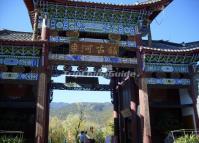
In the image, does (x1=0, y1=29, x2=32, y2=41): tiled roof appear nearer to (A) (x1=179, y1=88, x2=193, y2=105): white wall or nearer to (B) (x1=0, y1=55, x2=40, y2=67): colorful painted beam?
(B) (x1=0, y1=55, x2=40, y2=67): colorful painted beam

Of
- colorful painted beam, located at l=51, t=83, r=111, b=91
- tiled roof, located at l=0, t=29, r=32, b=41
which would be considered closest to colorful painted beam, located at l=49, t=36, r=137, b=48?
tiled roof, located at l=0, t=29, r=32, b=41

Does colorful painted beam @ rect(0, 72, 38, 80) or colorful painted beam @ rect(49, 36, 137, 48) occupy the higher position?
colorful painted beam @ rect(49, 36, 137, 48)

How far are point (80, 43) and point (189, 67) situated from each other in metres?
6.82

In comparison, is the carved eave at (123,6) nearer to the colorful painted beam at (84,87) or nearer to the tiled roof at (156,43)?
the tiled roof at (156,43)

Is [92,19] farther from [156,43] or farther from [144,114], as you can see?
Result: [156,43]

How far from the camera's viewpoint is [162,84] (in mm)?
A: 15414

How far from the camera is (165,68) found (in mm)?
15508

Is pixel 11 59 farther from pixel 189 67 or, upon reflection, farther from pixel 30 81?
pixel 189 67

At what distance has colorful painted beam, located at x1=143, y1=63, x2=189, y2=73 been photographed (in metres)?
15.2

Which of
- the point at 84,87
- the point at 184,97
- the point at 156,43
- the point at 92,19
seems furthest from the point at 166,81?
the point at 84,87

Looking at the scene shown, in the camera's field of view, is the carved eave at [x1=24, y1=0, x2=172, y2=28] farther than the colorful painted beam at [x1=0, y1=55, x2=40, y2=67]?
Yes

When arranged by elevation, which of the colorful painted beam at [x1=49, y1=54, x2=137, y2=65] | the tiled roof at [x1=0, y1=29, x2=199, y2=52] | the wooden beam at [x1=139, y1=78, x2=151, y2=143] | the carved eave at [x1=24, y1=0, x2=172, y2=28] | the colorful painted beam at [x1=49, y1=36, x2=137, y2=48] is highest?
the carved eave at [x1=24, y1=0, x2=172, y2=28]

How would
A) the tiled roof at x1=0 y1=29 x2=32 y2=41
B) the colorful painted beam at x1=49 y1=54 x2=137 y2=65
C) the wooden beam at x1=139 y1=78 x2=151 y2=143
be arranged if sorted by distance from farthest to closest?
the tiled roof at x1=0 y1=29 x2=32 y2=41
the colorful painted beam at x1=49 y1=54 x2=137 y2=65
the wooden beam at x1=139 y1=78 x2=151 y2=143

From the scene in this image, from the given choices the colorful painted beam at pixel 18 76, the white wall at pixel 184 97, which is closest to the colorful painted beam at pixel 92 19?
the colorful painted beam at pixel 18 76
